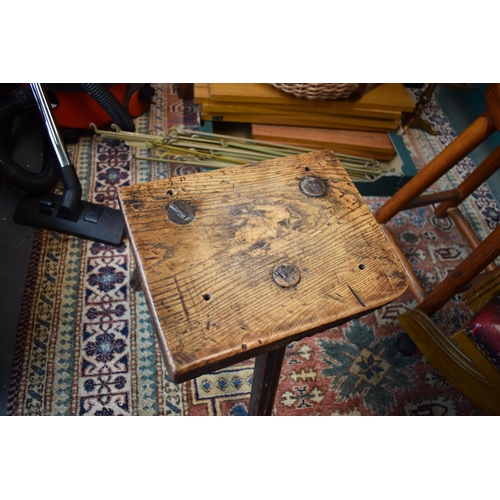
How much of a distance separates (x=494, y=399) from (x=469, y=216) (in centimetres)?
113

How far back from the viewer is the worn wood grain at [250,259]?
0.85 meters

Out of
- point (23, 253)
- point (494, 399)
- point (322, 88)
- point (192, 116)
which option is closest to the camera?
point (494, 399)

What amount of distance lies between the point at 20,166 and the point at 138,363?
870 mm

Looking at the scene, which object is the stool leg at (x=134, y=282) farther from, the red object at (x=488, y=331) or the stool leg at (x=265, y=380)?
the red object at (x=488, y=331)

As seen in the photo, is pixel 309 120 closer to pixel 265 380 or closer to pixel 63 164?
pixel 63 164

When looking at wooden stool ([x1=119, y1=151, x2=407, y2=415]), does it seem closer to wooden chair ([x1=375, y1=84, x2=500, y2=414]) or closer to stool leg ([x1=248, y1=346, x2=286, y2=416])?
stool leg ([x1=248, y1=346, x2=286, y2=416])

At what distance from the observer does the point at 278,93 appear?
1873mm

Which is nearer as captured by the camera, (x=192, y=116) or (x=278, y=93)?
(x=278, y=93)

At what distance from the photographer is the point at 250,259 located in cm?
96

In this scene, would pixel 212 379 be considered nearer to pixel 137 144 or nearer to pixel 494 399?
pixel 494 399

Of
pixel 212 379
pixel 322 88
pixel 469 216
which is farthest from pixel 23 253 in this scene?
pixel 469 216

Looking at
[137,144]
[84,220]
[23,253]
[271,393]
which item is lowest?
[271,393]

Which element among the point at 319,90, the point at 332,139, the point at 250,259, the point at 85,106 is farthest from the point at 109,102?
the point at 250,259

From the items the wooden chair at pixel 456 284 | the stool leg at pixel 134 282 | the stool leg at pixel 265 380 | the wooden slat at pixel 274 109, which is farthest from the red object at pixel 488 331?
the wooden slat at pixel 274 109
